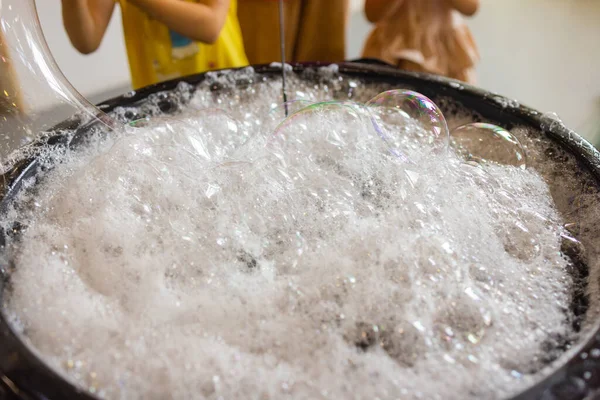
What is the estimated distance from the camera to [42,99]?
84 cm

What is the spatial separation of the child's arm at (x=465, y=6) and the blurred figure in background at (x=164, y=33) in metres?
0.59

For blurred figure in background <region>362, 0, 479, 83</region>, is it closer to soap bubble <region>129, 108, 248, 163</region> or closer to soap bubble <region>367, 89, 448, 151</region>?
soap bubble <region>367, 89, 448, 151</region>

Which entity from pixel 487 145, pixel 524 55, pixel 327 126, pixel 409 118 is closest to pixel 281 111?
Answer: pixel 327 126

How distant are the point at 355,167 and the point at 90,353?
18.9 inches

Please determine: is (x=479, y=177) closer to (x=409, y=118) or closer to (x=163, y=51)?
(x=409, y=118)

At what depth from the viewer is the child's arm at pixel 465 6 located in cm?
134

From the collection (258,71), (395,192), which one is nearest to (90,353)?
(395,192)

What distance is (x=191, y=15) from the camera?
1.05 m

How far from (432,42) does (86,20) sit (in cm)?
88

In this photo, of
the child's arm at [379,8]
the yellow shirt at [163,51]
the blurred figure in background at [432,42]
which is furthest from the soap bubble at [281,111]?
the child's arm at [379,8]

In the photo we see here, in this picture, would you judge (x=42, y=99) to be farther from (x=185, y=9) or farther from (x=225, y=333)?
(x=225, y=333)

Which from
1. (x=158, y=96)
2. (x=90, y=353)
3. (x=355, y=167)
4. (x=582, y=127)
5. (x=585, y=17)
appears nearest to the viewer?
(x=90, y=353)

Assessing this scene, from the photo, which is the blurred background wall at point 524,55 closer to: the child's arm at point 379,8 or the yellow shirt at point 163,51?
the yellow shirt at point 163,51

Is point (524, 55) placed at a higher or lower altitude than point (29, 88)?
lower
